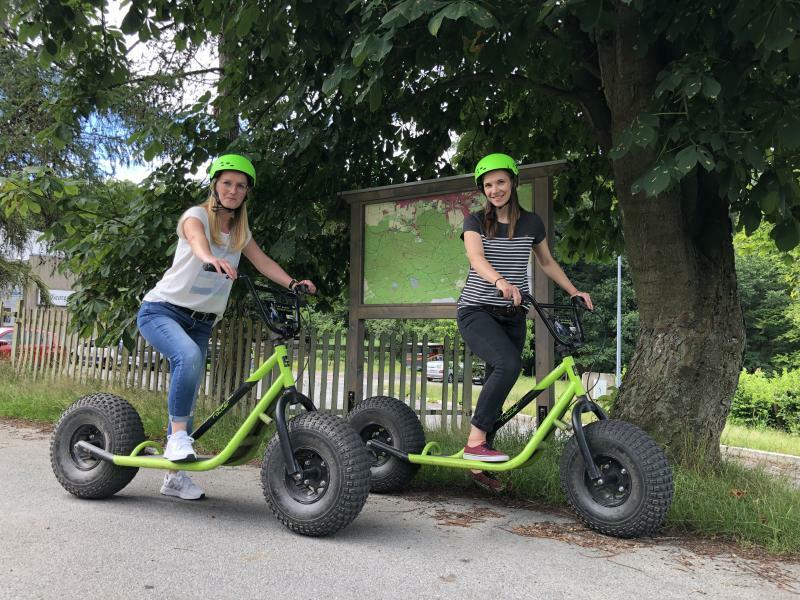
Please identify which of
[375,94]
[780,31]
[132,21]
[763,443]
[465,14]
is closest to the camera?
[780,31]

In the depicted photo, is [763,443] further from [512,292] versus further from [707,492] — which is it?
[512,292]

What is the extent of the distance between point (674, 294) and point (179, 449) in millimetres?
3569

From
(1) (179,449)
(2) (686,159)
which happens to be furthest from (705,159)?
(1) (179,449)

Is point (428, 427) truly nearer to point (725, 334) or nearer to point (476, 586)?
point (725, 334)

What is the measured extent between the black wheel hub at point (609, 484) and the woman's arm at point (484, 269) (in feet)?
3.21

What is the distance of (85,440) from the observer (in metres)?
4.04

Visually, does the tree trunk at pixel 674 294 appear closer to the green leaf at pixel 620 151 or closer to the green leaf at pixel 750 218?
the green leaf at pixel 750 218

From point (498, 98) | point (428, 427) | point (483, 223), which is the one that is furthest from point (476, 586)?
point (498, 98)

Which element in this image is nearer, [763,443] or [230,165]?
[230,165]

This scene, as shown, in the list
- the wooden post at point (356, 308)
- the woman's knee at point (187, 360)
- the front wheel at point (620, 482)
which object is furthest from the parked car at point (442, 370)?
the woman's knee at point (187, 360)

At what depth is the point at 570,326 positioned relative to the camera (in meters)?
3.95

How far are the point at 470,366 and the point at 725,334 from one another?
131 inches

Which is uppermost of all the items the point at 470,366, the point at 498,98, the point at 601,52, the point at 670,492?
the point at 498,98

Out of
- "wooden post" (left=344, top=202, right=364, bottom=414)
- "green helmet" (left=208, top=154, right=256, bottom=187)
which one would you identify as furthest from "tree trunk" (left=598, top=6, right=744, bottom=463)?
"green helmet" (left=208, top=154, right=256, bottom=187)
